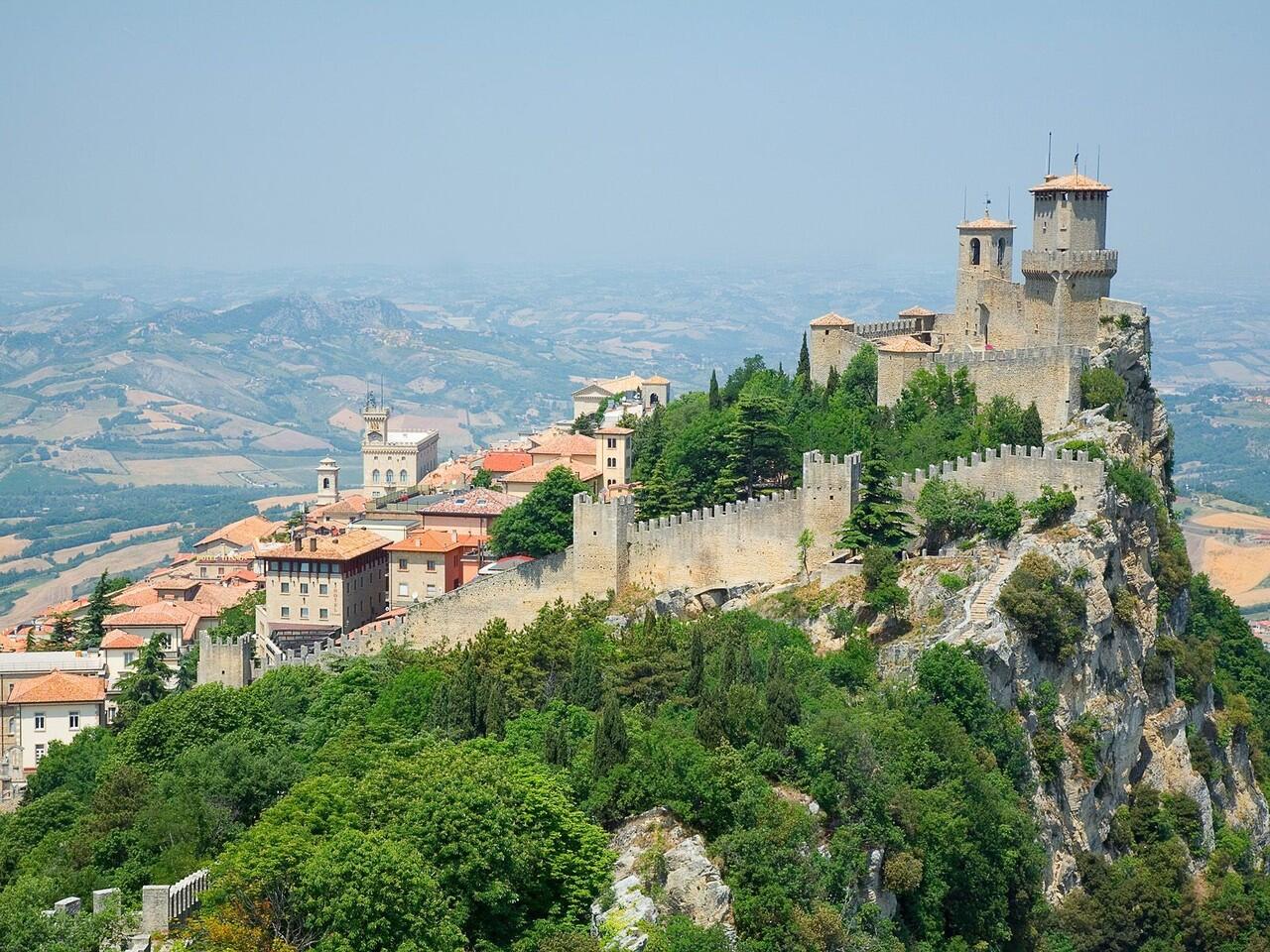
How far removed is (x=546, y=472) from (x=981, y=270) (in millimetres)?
16221

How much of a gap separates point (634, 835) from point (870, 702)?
32.1 ft

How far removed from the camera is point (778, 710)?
4188 centimetres

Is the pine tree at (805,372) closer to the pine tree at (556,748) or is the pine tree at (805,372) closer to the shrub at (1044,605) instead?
the shrub at (1044,605)

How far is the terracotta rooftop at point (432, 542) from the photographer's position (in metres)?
60.8

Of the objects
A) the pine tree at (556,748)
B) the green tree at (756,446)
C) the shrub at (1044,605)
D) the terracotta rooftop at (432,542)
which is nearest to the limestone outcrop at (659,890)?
the pine tree at (556,748)

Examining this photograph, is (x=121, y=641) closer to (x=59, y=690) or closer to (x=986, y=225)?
(x=59, y=690)

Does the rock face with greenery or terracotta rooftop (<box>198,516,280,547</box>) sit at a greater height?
the rock face with greenery

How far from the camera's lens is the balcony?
62.8 m

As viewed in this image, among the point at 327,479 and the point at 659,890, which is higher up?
the point at 659,890

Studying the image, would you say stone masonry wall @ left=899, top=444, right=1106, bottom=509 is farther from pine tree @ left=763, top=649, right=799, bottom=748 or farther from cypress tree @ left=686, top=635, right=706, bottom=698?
pine tree @ left=763, top=649, right=799, bottom=748

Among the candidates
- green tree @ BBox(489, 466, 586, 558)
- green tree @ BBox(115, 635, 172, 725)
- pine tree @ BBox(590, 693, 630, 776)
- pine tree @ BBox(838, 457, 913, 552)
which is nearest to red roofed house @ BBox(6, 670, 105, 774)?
green tree @ BBox(115, 635, 172, 725)

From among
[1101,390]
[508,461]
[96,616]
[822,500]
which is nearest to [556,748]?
[822,500]

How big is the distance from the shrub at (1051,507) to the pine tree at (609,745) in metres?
16.6

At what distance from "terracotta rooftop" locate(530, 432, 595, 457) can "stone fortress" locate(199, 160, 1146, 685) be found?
15.1 metres
